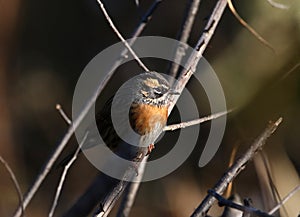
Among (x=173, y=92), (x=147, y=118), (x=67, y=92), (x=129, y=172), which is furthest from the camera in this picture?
(x=67, y=92)

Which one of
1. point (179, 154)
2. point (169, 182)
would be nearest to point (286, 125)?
point (179, 154)

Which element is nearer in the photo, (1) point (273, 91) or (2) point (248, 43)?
(1) point (273, 91)

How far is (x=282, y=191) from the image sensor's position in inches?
177

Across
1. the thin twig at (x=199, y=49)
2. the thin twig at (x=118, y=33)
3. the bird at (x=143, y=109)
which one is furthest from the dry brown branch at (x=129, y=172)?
the thin twig at (x=118, y=33)

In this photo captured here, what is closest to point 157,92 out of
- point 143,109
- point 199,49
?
point 143,109

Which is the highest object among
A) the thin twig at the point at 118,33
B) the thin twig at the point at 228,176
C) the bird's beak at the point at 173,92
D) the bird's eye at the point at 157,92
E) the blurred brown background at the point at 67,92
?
the thin twig at the point at 118,33

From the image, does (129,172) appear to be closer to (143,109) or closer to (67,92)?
(143,109)

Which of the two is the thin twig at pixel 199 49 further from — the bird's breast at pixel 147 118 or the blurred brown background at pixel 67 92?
the blurred brown background at pixel 67 92

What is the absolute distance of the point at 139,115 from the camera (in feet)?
12.9

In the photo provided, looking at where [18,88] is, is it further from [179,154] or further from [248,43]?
[248,43]

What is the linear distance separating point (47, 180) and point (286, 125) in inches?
105

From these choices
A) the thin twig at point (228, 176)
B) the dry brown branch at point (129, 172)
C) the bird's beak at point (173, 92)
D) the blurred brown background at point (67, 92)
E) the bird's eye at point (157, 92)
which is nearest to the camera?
the thin twig at point (228, 176)

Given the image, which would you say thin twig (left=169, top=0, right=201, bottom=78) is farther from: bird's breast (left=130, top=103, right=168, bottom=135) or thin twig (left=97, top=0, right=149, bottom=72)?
thin twig (left=97, top=0, right=149, bottom=72)

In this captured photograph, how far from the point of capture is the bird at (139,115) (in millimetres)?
3691
